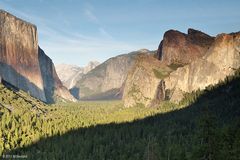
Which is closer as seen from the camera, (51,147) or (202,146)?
(202,146)

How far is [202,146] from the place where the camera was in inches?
2119

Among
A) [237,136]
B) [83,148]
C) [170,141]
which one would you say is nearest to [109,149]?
[83,148]

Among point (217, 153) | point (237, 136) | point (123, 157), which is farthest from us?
point (123, 157)

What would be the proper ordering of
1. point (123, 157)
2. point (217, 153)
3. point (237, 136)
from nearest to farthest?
1. point (217, 153)
2. point (237, 136)
3. point (123, 157)

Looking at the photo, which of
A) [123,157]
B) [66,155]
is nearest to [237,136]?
[123,157]

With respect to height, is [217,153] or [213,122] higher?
[213,122]

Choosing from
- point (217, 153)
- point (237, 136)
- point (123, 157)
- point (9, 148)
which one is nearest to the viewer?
point (217, 153)

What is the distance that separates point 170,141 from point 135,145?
15522mm

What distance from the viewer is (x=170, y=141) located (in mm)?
187375

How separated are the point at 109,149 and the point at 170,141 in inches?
1052

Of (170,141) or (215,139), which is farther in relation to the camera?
(170,141)

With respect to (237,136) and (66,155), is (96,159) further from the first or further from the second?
(237,136)

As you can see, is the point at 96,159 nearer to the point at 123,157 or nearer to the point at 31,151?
the point at 123,157

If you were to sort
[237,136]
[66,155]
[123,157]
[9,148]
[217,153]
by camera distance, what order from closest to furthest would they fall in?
[217,153], [237,136], [123,157], [66,155], [9,148]
